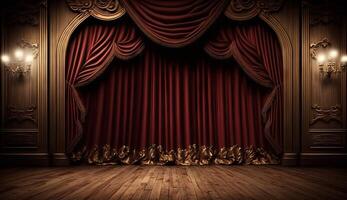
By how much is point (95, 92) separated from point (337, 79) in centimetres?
401

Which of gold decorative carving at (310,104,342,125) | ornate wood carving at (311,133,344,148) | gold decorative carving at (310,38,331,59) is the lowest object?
ornate wood carving at (311,133,344,148)

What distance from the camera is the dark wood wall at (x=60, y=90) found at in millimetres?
5508

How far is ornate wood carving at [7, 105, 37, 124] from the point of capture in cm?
554

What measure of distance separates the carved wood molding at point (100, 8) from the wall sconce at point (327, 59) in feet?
10.6

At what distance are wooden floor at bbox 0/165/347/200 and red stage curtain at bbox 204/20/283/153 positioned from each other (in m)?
0.76

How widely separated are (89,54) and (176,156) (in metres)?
2.24

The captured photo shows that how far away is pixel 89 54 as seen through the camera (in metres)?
5.71

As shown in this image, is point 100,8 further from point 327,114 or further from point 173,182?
point 327,114

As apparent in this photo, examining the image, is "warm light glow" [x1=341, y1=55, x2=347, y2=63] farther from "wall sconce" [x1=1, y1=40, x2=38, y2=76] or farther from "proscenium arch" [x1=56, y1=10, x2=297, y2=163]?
"wall sconce" [x1=1, y1=40, x2=38, y2=76]

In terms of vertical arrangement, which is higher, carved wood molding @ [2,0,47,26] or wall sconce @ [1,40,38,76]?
carved wood molding @ [2,0,47,26]

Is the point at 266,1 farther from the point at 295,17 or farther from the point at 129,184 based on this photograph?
the point at 129,184

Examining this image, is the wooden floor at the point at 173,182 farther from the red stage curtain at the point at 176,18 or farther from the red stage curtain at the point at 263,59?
the red stage curtain at the point at 176,18

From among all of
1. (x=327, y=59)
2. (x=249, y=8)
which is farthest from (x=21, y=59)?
(x=327, y=59)

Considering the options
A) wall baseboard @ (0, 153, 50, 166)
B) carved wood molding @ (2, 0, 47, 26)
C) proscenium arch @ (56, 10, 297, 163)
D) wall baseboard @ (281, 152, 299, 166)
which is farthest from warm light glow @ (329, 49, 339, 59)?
wall baseboard @ (0, 153, 50, 166)
